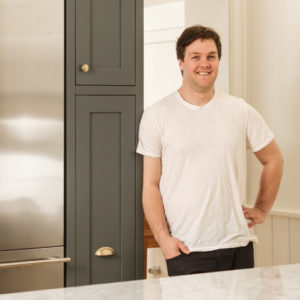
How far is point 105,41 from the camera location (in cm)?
210

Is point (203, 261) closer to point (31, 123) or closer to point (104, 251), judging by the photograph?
point (104, 251)

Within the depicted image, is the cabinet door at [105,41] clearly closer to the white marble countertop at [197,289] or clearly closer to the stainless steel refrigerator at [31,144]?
the stainless steel refrigerator at [31,144]

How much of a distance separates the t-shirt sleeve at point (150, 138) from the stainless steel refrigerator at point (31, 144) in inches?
13.1

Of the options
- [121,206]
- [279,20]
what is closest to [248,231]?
[121,206]

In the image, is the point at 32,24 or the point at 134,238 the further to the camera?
the point at 134,238

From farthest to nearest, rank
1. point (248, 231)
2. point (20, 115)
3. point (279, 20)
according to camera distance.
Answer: point (279, 20), point (248, 231), point (20, 115)

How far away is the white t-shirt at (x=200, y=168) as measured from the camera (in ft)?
6.70

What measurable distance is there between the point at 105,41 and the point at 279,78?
126 cm

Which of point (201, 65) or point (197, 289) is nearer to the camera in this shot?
point (197, 289)

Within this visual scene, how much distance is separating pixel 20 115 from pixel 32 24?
14.3 inches

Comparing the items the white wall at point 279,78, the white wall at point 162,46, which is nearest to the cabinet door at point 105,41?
the white wall at point 279,78

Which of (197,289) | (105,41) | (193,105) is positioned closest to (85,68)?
(105,41)

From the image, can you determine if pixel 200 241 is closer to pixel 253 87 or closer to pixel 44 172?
pixel 44 172

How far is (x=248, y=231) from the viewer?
2.11m
